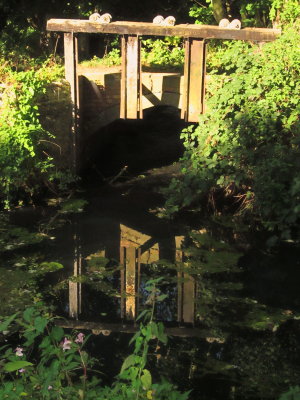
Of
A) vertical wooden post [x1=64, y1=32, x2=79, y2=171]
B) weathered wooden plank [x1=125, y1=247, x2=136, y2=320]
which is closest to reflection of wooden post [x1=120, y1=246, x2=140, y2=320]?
weathered wooden plank [x1=125, y1=247, x2=136, y2=320]

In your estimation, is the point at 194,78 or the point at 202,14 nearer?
the point at 194,78

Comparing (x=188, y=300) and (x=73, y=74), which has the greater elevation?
(x=73, y=74)

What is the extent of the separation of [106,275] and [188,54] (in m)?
4.14

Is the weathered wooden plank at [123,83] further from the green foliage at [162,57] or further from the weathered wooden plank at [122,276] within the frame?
the weathered wooden plank at [122,276]

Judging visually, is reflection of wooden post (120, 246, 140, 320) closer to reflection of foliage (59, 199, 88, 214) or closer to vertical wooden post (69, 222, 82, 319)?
vertical wooden post (69, 222, 82, 319)

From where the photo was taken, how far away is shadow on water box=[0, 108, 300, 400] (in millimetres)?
6199

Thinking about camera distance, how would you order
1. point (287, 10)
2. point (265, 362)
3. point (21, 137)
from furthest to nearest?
1. point (287, 10)
2. point (21, 137)
3. point (265, 362)

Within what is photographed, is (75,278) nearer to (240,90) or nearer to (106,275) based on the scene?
(106,275)

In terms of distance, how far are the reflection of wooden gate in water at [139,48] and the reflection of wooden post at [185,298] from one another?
10.6ft

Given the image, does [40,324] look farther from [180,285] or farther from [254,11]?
[254,11]

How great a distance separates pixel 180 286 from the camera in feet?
25.9

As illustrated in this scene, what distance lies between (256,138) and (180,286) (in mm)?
2740

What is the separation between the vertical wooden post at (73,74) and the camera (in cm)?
1080

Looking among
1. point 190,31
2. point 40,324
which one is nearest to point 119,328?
point 40,324
